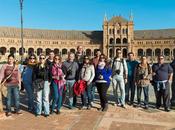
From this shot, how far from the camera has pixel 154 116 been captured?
816 centimetres

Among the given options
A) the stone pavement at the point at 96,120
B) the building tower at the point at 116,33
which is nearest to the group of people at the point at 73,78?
the stone pavement at the point at 96,120

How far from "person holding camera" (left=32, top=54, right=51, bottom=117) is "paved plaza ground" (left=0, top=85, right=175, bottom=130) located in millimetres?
299

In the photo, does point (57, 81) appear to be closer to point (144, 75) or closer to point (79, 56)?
point (79, 56)

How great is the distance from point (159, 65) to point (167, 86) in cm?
72

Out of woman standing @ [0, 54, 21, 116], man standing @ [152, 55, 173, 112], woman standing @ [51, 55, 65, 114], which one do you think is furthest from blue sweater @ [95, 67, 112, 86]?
woman standing @ [0, 54, 21, 116]

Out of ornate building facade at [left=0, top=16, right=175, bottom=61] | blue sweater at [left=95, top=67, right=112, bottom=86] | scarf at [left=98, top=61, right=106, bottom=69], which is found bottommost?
blue sweater at [left=95, top=67, right=112, bottom=86]

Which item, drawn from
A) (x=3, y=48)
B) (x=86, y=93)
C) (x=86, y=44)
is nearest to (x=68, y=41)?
(x=86, y=44)

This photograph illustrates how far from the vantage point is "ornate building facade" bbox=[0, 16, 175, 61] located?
277 ft

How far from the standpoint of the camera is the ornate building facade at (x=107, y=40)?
84.5 m

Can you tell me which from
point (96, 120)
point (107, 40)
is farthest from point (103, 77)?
point (107, 40)

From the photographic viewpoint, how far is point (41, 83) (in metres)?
8.02

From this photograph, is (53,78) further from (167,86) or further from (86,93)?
(167,86)

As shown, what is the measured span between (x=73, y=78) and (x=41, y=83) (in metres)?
1.33

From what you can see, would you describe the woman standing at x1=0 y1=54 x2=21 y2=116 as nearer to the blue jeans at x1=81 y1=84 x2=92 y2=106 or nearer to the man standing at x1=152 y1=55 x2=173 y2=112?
the blue jeans at x1=81 y1=84 x2=92 y2=106
